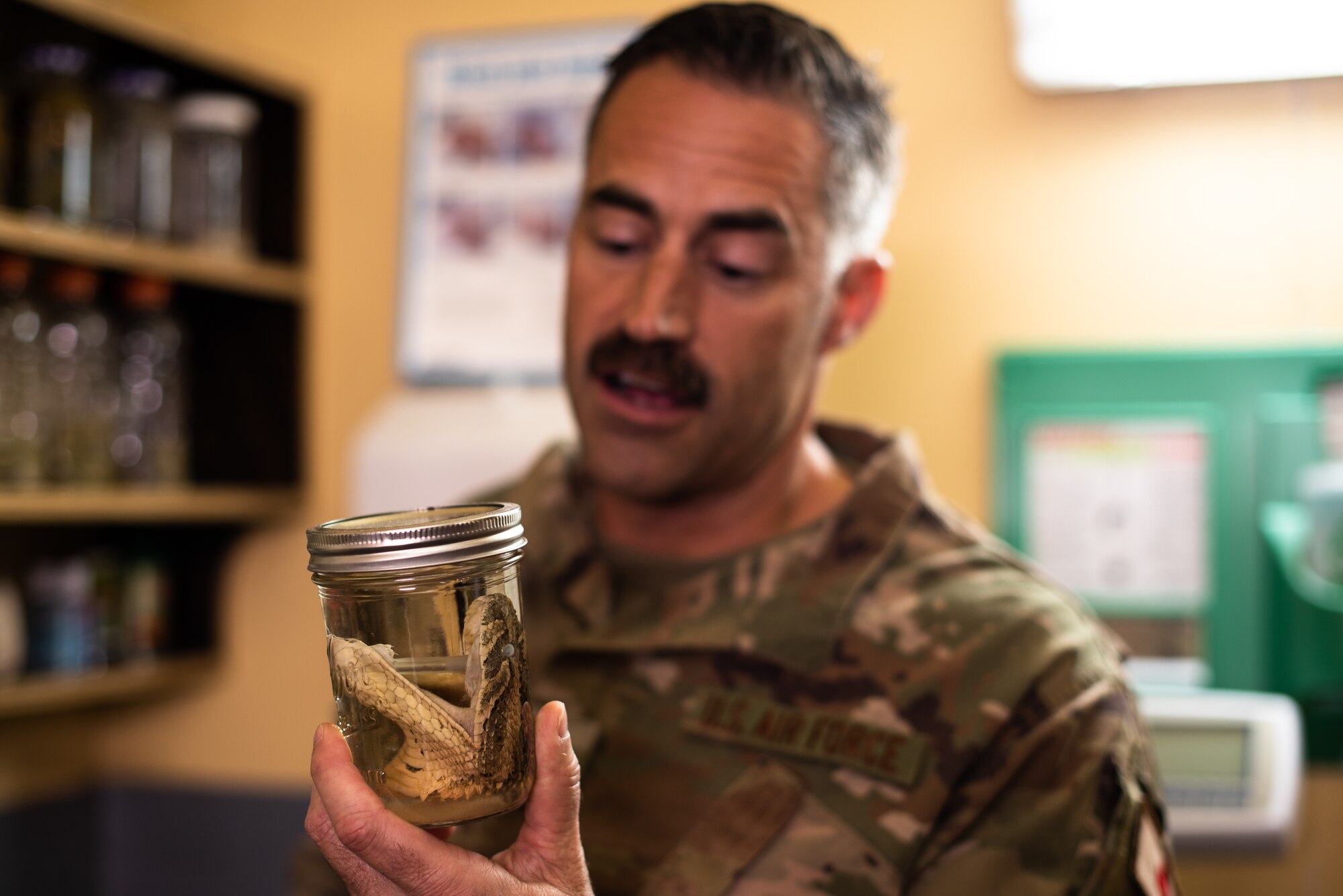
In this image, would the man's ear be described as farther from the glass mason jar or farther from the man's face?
the glass mason jar

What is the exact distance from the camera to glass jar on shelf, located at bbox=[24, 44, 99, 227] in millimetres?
1602

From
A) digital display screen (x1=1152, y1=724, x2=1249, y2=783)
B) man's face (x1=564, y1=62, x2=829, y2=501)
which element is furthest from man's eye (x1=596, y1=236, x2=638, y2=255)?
digital display screen (x1=1152, y1=724, x2=1249, y2=783)

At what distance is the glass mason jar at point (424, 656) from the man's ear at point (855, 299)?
0.64 metres

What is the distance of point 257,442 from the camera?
196cm

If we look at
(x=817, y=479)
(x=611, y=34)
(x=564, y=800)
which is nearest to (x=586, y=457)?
(x=817, y=479)

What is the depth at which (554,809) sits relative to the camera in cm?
67

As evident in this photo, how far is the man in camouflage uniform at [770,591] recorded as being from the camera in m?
0.95

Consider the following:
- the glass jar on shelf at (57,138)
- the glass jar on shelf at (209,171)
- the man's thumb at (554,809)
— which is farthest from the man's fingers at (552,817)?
the glass jar on shelf at (209,171)

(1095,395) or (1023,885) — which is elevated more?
(1095,395)

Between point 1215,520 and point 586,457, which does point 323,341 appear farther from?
point 1215,520

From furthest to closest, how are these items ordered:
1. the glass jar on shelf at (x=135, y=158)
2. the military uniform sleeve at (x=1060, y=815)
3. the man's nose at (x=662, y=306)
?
the glass jar on shelf at (x=135, y=158) < the man's nose at (x=662, y=306) < the military uniform sleeve at (x=1060, y=815)

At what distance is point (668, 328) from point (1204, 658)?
34.5 inches

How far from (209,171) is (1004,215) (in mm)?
1142

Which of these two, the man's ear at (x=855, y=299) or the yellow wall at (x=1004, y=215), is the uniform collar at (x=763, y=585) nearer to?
the man's ear at (x=855, y=299)
